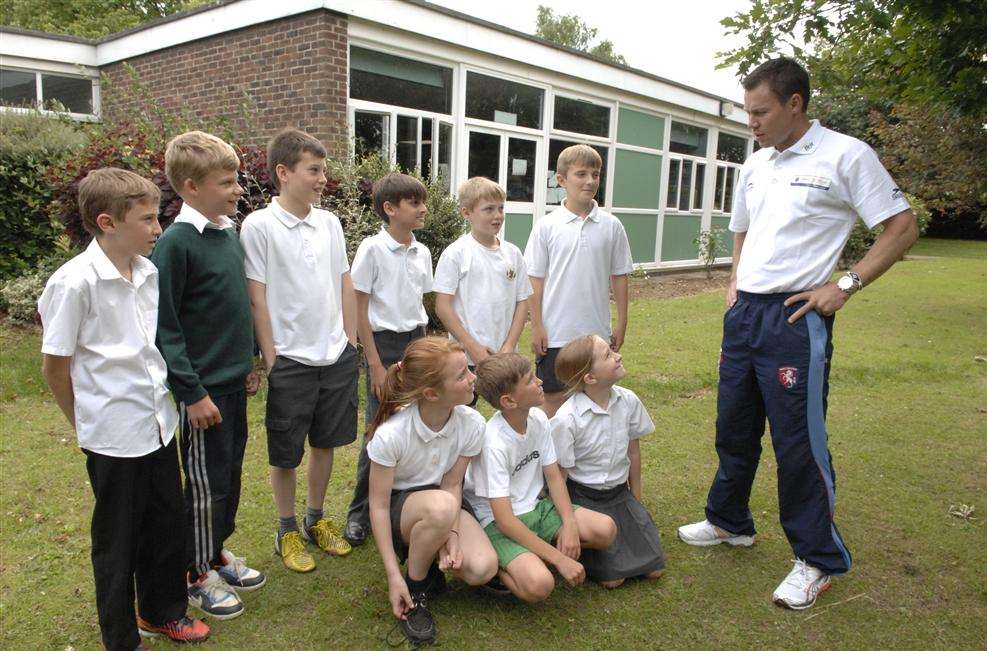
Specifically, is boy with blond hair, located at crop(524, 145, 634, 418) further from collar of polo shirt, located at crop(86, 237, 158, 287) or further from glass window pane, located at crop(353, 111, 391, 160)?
glass window pane, located at crop(353, 111, 391, 160)

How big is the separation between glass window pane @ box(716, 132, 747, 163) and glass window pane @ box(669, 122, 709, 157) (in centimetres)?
61

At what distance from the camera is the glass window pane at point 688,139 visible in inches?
607

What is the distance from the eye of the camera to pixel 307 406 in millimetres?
3084

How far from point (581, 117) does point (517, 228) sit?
265 cm

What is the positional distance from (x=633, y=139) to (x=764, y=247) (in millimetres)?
11591

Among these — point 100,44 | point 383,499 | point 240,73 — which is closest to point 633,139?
point 240,73

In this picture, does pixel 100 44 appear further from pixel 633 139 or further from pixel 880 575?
pixel 880 575

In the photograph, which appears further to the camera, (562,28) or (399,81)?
(562,28)

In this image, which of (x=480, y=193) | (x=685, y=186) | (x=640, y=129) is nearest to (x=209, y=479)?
(x=480, y=193)

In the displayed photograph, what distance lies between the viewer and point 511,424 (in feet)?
9.77

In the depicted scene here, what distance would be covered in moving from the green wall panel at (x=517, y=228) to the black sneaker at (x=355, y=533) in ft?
27.8

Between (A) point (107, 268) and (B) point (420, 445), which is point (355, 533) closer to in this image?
(B) point (420, 445)

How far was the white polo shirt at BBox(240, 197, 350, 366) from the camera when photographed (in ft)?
9.75

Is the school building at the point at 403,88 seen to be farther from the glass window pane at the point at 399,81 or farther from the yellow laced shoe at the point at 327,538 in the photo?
the yellow laced shoe at the point at 327,538
